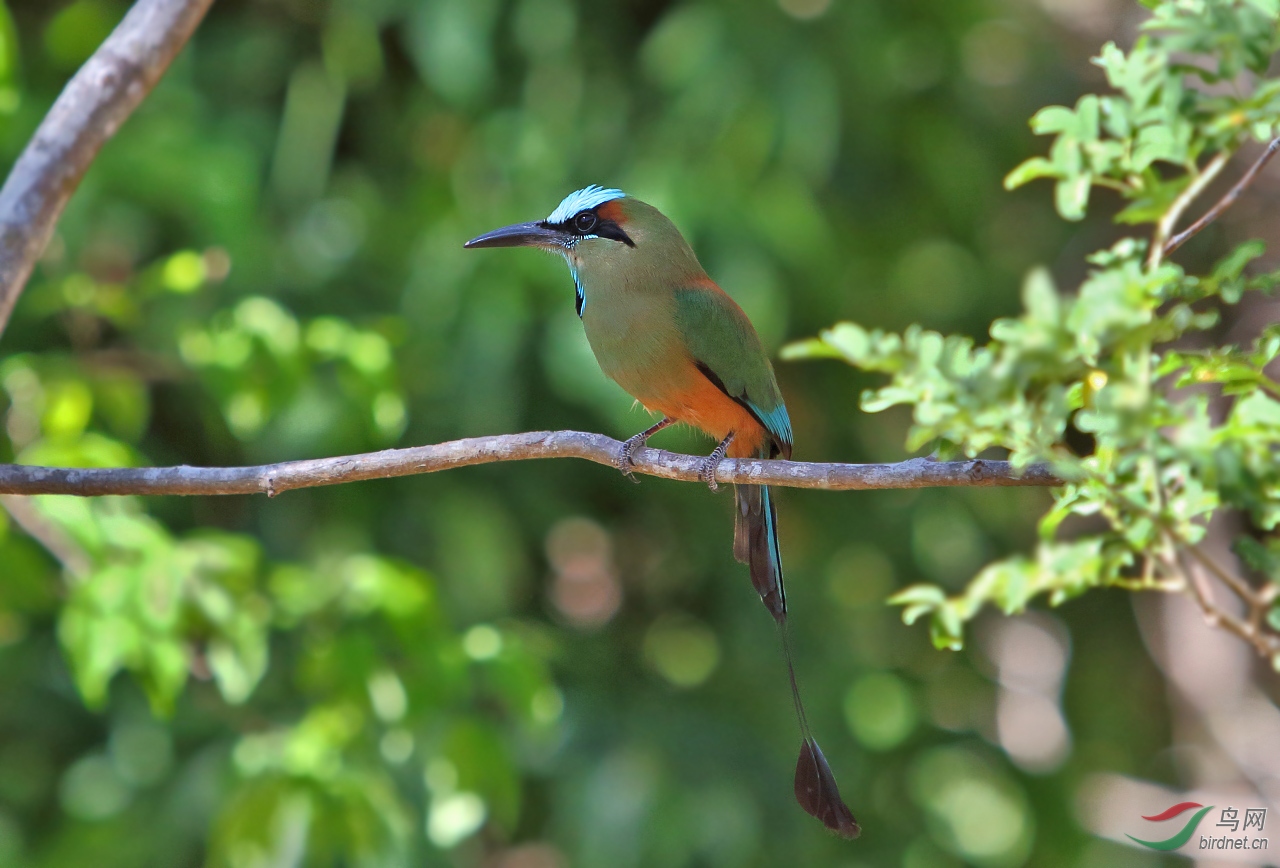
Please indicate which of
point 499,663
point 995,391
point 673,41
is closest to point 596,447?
point 995,391

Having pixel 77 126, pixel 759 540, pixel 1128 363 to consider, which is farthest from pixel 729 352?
pixel 1128 363

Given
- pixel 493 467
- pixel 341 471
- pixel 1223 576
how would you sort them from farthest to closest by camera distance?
pixel 493 467
pixel 341 471
pixel 1223 576

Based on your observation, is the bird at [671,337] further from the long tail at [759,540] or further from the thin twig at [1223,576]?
the thin twig at [1223,576]

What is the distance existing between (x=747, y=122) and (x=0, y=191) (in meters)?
2.12

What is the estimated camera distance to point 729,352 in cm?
247

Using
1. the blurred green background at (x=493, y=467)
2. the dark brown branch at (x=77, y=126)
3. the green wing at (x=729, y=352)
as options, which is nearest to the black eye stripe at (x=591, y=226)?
the green wing at (x=729, y=352)

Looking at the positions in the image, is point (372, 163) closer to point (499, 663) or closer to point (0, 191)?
point (499, 663)

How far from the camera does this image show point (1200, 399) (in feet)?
3.06

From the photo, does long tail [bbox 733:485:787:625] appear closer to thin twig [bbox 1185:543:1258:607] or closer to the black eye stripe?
the black eye stripe

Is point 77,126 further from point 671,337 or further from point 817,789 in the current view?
point 817,789

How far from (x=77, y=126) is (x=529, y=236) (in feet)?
3.12

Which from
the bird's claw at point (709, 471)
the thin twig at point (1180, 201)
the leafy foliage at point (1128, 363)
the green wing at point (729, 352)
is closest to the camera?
the leafy foliage at point (1128, 363)

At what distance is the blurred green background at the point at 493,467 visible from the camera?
2914 mm

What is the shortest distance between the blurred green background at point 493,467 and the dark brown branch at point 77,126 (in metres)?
0.84
